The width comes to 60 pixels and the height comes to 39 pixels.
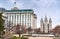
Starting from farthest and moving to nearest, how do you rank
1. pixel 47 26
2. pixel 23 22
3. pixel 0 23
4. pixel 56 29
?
pixel 47 26 → pixel 23 22 → pixel 56 29 → pixel 0 23

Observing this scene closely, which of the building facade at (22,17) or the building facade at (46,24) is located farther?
the building facade at (46,24)

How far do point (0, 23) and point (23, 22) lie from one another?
4786 centimetres

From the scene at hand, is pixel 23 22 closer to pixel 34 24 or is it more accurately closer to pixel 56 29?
pixel 34 24

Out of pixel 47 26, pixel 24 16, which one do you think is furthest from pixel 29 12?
pixel 47 26

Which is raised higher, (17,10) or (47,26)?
(17,10)

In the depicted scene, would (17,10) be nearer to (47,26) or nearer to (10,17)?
(10,17)

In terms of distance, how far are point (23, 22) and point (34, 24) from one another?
368 centimetres

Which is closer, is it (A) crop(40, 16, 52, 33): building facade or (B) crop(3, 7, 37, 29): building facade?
(B) crop(3, 7, 37, 29): building facade

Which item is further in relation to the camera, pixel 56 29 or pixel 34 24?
pixel 34 24

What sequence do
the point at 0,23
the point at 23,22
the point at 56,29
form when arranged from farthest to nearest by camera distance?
1. the point at 23,22
2. the point at 56,29
3. the point at 0,23

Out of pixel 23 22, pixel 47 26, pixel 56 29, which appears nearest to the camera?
pixel 56 29

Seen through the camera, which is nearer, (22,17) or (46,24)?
(22,17)

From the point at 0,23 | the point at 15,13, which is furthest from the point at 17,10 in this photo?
the point at 0,23

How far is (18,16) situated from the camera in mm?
75812
